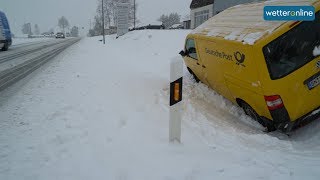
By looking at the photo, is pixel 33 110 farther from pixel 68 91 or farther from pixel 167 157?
pixel 167 157

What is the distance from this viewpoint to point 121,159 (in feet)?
12.3

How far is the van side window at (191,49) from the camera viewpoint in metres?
8.08

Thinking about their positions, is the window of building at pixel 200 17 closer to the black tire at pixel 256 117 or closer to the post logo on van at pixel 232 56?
the post logo on van at pixel 232 56

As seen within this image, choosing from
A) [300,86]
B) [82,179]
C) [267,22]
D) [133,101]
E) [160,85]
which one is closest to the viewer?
[82,179]

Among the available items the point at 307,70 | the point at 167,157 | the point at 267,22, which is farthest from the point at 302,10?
the point at 167,157

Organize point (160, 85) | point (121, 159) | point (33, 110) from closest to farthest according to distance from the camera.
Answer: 1. point (121, 159)
2. point (33, 110)
3. point (160, 85)

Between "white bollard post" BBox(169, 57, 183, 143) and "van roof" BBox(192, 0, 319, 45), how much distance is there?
5.22ft

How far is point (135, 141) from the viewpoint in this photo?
14.2 feet

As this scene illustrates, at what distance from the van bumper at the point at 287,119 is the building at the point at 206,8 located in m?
24.0

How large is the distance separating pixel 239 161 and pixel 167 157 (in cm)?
95

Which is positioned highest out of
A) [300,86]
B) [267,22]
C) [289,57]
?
[267,22]

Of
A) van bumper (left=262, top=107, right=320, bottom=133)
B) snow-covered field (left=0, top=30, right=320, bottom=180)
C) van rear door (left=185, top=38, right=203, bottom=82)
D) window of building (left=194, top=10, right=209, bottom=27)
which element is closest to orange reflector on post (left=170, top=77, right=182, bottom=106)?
snow-covered field (left=0, top=30, right=320, bottom=180)

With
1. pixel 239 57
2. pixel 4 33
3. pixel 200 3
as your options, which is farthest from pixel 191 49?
pixel 200 3

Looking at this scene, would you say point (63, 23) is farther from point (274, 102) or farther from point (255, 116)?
point (274, 102)
